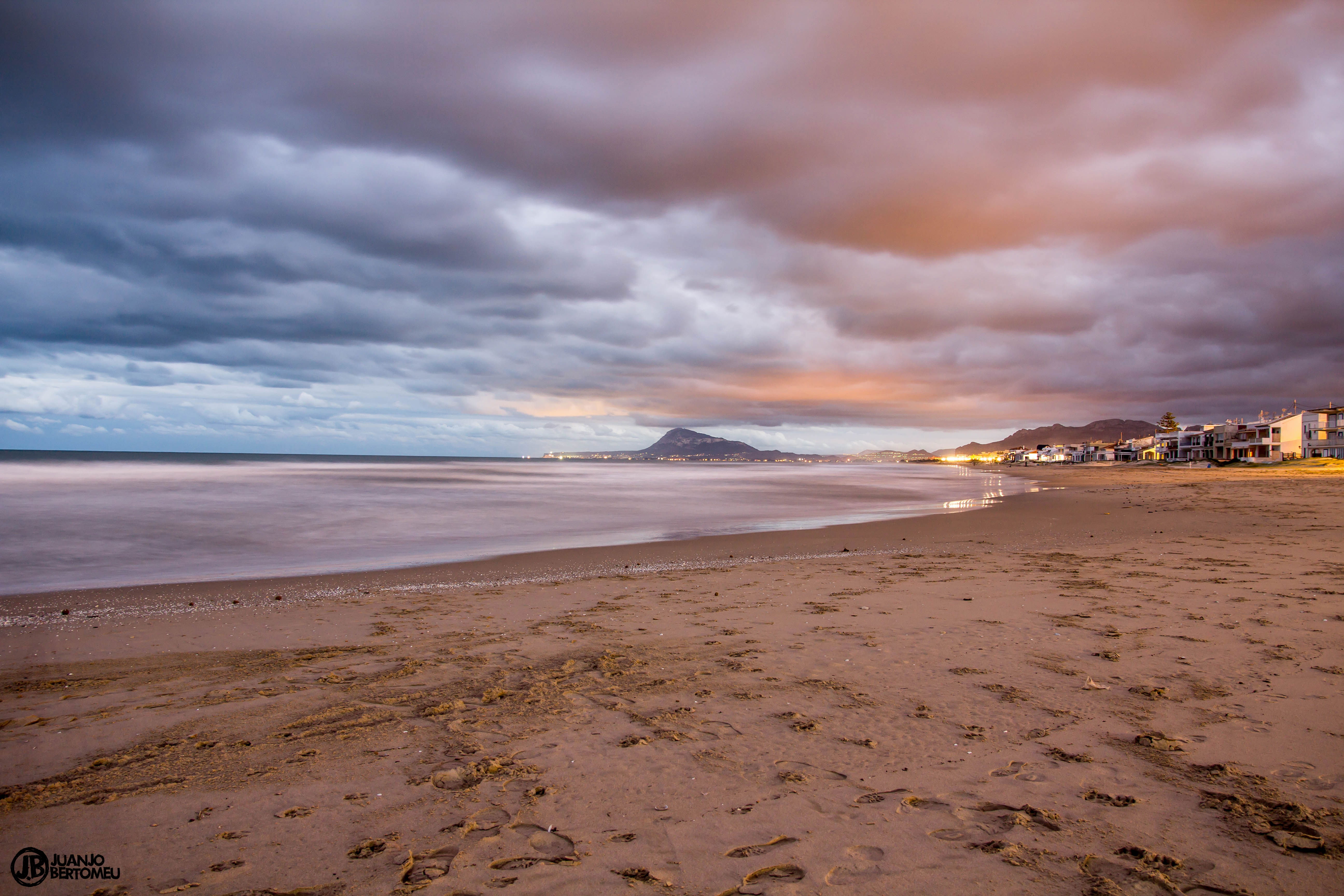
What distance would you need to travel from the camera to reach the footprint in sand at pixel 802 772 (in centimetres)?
348

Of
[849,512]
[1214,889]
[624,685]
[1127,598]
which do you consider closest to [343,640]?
[624,685]

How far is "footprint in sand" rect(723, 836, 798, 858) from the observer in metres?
2.82

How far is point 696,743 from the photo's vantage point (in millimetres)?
3949

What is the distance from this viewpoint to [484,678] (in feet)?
17.1

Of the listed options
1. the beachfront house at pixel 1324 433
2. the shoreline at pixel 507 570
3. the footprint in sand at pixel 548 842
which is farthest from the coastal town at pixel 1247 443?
the footprint in sand at pixel 548 842

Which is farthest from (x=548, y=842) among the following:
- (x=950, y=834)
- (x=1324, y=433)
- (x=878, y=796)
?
(x=1324, y=433)

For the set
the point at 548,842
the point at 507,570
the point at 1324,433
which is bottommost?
the point at 507,570

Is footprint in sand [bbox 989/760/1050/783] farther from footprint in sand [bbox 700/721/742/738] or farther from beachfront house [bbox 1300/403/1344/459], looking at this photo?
beachfront house [bbox 1300/403/1344/459]

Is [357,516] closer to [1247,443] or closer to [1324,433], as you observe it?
[1324,433]

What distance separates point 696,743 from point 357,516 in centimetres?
2311

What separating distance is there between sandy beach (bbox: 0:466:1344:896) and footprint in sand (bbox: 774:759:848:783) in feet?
0.08

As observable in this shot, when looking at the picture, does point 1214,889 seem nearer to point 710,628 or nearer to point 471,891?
point 471,891

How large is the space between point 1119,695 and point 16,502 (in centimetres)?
3800

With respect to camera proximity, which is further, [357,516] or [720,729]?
[357,516]
